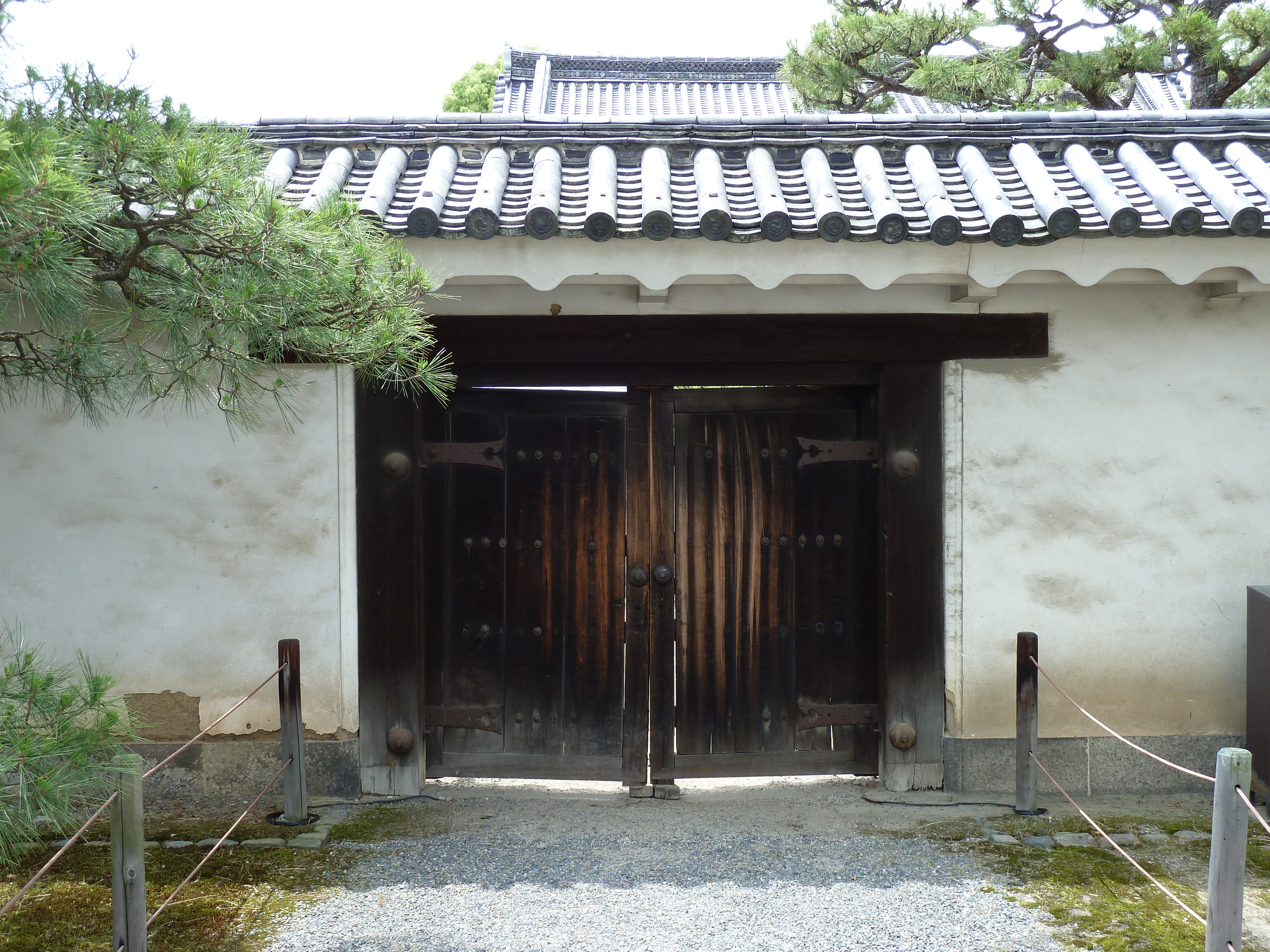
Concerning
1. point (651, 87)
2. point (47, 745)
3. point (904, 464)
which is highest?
point (651, 87)

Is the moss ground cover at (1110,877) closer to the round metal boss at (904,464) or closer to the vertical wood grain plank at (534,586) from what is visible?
the round metal boss at (904,464)

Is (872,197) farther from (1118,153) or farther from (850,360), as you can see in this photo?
(1118,153)

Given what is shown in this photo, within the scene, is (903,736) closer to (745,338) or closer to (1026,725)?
(1026,725)

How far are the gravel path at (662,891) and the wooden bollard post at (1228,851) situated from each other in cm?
58

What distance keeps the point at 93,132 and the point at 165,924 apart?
8.38ft

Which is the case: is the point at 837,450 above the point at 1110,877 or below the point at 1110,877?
above

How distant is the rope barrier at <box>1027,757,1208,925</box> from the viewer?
315cm

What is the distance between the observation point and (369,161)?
451 centimetres

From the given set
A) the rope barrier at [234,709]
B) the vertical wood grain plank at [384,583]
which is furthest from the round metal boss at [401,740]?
the rope barrier at [234,709]

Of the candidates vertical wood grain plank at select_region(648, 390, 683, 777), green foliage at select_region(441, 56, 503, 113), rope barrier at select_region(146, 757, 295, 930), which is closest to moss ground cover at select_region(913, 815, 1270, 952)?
vertical wood grain plank at select_region(648, 390, 683, 777)

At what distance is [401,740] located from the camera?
456cm

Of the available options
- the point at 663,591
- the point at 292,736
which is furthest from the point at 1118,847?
the point at 292,736

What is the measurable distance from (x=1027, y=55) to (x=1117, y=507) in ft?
21.6

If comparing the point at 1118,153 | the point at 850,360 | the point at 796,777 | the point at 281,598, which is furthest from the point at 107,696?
the point at 1118,153
